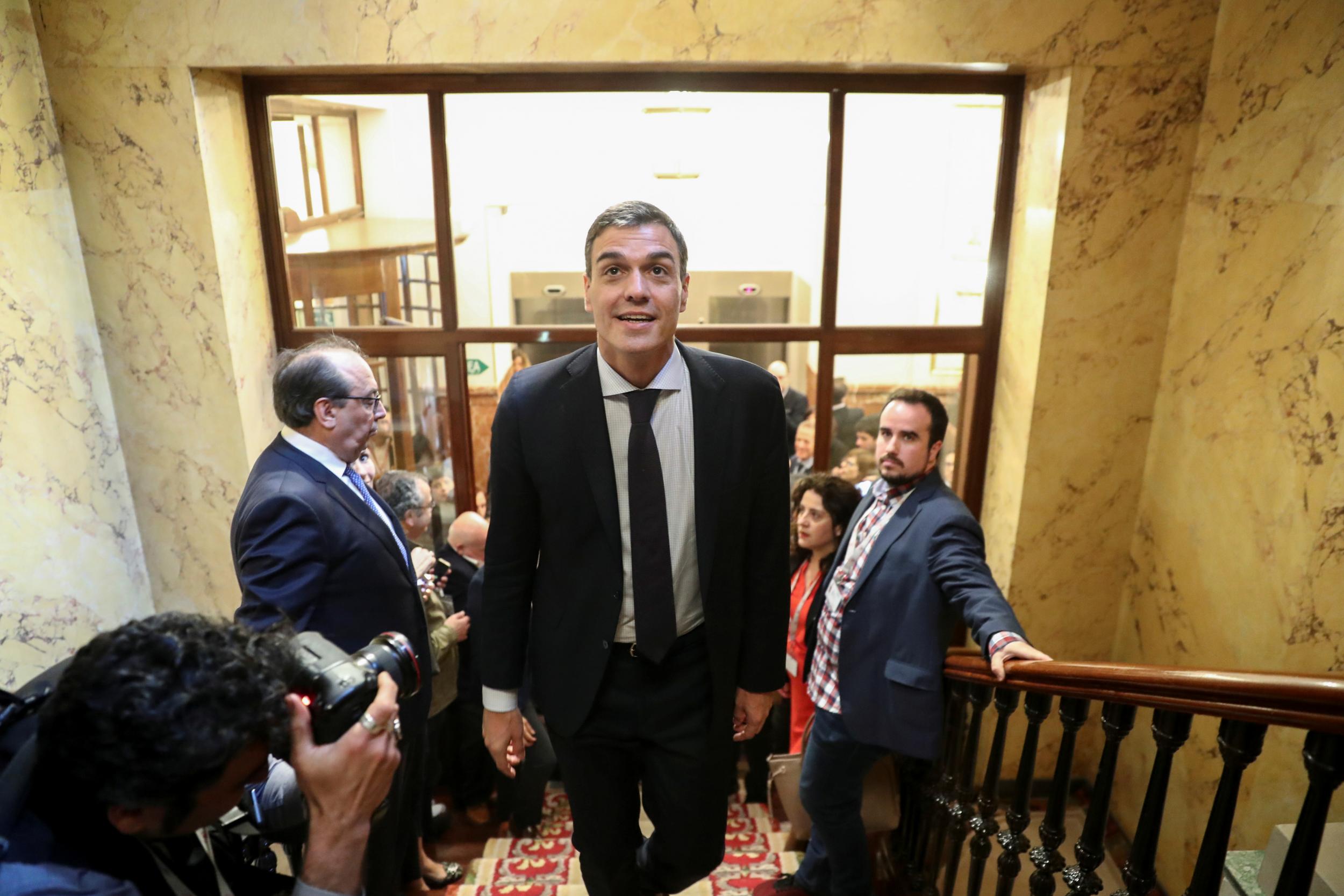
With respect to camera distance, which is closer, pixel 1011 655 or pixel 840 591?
pixel 1011 655

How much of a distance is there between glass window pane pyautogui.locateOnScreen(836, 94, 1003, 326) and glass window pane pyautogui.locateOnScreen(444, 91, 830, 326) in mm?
126

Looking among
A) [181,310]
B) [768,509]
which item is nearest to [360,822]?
[768,509]

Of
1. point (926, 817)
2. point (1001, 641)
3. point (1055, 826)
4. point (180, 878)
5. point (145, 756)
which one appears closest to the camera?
point (145, 756)

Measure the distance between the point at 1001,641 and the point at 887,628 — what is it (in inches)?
16.3

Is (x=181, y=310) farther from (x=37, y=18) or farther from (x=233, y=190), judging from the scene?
→ (x=37, y=18)

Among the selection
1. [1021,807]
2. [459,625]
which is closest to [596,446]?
[1021,807]

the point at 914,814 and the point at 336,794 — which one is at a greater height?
the point at 336,794

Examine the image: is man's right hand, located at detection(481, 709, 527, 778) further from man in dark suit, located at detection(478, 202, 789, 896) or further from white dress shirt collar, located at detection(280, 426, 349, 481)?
white dress shirt collar, located at detection(280, 426, 349, 481)

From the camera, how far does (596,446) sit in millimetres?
1684

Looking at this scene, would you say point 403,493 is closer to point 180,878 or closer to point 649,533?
point 649,533

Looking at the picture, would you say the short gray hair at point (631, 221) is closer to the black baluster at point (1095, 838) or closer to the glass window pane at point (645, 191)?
the black baluster at point (1095, 838)

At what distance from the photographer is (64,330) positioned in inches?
109

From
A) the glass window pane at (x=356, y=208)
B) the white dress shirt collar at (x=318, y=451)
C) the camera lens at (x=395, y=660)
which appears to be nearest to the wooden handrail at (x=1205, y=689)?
the camera lens at (x=395, y=660)

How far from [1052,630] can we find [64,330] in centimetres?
362
